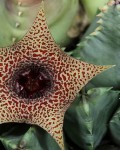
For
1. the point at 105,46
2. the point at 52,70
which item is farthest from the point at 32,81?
the point at 105,46

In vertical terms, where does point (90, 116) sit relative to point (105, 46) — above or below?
below

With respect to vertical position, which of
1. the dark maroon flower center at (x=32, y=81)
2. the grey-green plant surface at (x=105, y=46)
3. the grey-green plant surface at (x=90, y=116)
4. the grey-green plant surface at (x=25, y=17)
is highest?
the grey-green plant surface at (x=25, y=17)

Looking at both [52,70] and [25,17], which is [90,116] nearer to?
[52,70]

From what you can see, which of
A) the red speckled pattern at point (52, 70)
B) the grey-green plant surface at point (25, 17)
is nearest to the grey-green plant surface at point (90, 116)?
the red speckled pattern at point (52, 70)

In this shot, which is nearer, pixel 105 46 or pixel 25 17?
pixel 105 46

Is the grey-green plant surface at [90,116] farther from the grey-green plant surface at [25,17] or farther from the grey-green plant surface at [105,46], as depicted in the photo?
the grey-green plant surface at [25,17]

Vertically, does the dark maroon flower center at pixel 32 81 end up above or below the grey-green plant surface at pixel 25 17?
below

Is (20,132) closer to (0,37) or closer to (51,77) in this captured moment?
(51,77)
